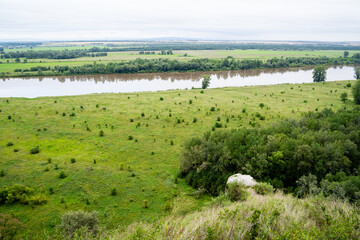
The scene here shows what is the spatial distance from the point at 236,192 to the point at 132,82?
220ft

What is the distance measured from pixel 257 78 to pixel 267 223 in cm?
8545

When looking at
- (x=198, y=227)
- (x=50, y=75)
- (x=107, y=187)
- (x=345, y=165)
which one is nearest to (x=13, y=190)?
(x=107, y=187)

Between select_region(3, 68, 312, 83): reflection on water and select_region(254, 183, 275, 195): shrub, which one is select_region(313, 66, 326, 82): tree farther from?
select_region(254, 183, 275, 195): shrub

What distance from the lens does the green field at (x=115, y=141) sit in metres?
17.0

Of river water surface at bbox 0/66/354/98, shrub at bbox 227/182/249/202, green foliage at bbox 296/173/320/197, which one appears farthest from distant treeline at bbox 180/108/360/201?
river water surface at bbox 0/66/354/98

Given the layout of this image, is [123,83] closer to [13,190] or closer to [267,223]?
[13,190]

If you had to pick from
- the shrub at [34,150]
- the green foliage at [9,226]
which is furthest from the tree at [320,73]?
the green foliage at [9,226]

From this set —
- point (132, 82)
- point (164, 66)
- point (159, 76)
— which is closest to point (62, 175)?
point (132, 82)

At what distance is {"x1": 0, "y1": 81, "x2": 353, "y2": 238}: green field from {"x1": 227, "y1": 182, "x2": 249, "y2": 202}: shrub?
4.04m

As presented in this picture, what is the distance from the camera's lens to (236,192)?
14.0 m

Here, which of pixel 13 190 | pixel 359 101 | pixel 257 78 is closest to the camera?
pixel 13 190

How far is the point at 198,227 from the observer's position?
7152 millimetres

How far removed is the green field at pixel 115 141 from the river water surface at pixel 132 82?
50.6 feet

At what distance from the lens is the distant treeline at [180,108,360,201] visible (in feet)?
56.0
